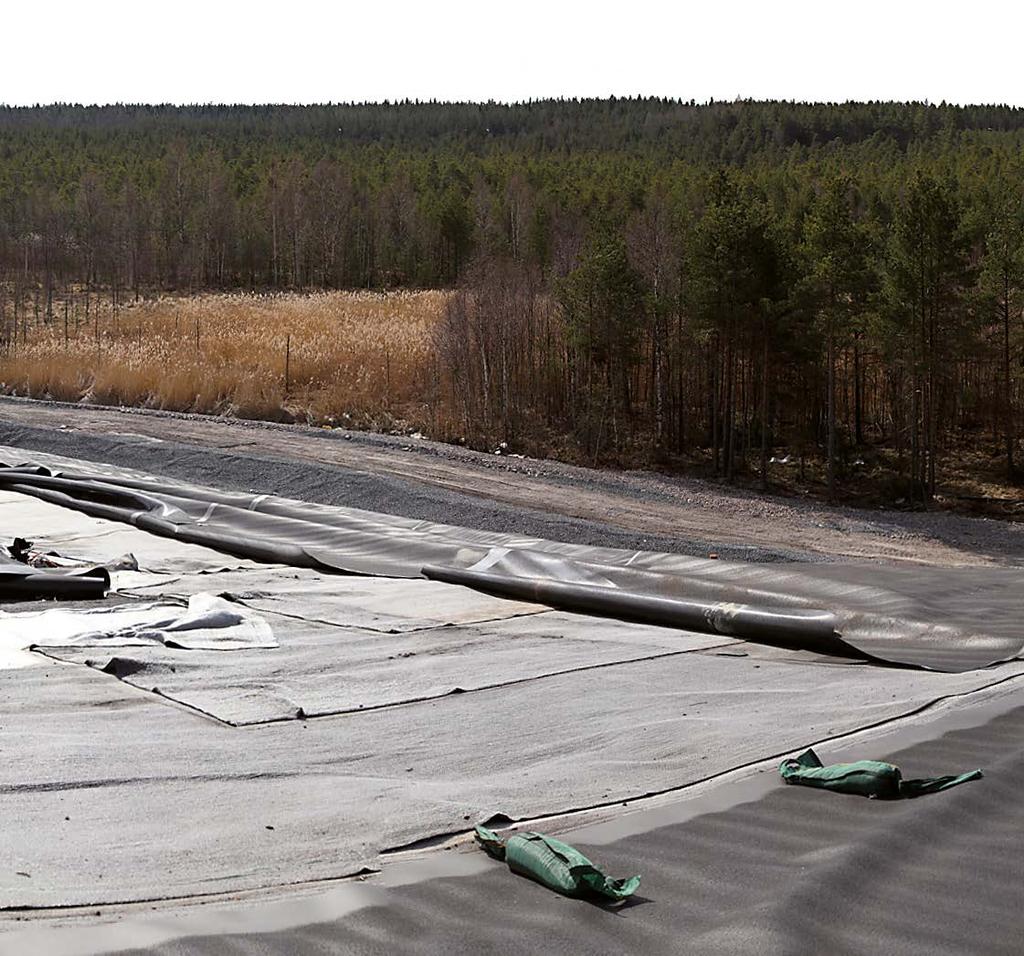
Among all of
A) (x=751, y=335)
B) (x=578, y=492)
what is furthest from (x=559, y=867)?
(x=751, y=335)

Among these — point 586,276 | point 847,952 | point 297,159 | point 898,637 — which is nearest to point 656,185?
point 297,159

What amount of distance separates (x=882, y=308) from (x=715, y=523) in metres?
10.2

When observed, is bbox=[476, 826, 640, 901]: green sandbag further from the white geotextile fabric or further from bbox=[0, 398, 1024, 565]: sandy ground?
bbox=[0, 398, 1024, 565]: sandy ground

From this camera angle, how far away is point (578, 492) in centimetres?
1689

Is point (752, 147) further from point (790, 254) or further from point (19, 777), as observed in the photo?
point (19, 777)

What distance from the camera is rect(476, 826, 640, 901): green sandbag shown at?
9.82ft

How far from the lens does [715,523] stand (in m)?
16.0

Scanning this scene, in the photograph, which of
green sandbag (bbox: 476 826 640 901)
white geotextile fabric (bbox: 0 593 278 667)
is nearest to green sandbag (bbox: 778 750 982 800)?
green sandbag (bbox: 476 826 640 901)

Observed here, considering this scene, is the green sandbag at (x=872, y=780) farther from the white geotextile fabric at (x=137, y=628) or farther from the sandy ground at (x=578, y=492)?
the sandy ground at (x=578, y=492)

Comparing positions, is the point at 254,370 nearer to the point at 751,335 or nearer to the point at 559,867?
the point at 751,335

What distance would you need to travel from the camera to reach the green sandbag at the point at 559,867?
Result: 299cm

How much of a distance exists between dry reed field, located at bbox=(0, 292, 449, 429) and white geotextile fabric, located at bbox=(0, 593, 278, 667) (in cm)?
1741

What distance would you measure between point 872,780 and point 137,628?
468cm

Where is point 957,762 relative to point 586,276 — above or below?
below
